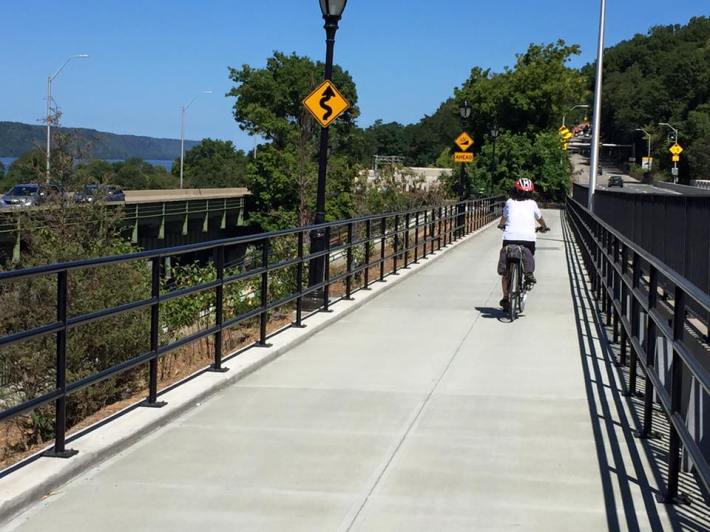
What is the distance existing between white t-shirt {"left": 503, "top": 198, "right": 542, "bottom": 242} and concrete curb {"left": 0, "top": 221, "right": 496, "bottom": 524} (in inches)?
130

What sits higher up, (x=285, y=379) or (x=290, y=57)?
(x=290, y=57)

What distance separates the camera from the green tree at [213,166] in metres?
133

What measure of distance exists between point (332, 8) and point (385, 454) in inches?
326

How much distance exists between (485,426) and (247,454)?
5.93ft

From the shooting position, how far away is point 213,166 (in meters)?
146

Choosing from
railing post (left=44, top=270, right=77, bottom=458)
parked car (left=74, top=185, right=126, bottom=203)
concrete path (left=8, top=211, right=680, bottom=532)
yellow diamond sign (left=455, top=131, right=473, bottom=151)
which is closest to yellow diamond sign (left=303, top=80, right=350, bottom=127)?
parked car (left=74, top=185, right=126, bottom=203)

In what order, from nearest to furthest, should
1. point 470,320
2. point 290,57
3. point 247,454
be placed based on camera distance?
point 247,454
point 470,320
point 290,57

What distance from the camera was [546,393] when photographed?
7.95 m

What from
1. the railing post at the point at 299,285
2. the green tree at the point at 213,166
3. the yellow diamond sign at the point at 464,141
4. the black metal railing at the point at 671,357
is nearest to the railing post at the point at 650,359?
the black metal railing at the point at 671,357

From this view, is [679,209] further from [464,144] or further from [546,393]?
[464,144]

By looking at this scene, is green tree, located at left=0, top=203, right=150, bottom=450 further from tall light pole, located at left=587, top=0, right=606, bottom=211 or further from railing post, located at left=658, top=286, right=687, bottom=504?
tall light pole, located at left=587, top=0, right=606, bottom=211

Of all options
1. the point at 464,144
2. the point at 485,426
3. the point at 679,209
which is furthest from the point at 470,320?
the point at 464,144

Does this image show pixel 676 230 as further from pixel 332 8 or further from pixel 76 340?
pixel 76 340

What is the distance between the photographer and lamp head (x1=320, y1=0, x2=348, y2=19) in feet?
42.2
